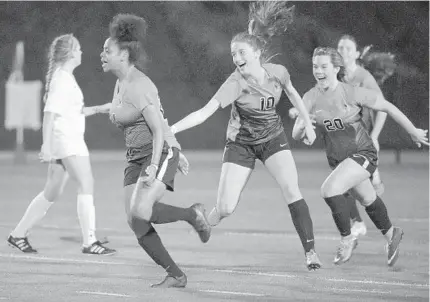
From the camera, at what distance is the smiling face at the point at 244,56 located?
650cm

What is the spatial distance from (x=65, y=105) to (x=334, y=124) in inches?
89.9

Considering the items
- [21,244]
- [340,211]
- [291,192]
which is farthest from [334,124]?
[21,244]

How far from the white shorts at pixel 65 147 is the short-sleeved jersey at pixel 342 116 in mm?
1974

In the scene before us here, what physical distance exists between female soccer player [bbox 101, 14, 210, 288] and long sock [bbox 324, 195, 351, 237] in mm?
1675

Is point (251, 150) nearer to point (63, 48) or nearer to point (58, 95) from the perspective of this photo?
point (58, 95)

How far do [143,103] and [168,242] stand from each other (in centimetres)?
307

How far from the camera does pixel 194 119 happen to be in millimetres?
6059

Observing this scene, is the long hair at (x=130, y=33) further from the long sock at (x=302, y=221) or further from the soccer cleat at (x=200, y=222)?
the long sock at (x=302, y=221)

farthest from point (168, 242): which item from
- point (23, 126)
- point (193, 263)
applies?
point (23, 126)

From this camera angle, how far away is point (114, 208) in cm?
1151

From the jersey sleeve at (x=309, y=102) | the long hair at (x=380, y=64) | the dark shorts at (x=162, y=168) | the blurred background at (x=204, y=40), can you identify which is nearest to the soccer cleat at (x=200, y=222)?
the dark shorts at (x=162, y=168)

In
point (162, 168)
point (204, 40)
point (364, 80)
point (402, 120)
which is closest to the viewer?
point (162, 168)

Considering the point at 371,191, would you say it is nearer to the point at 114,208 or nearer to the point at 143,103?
the point at 143,103

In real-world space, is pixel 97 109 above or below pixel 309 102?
below
